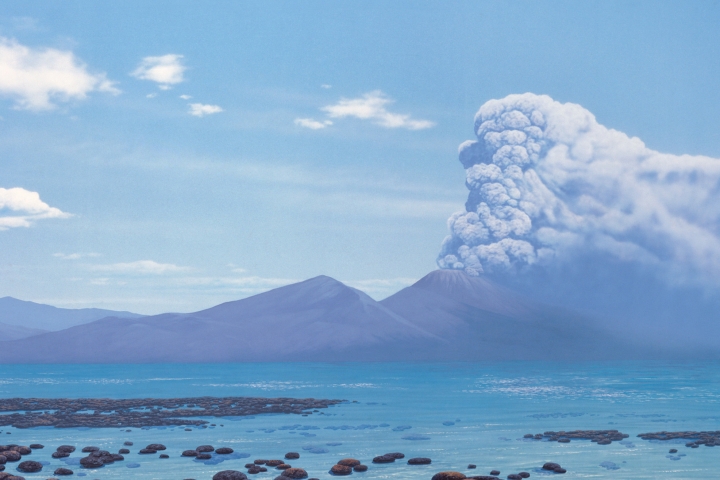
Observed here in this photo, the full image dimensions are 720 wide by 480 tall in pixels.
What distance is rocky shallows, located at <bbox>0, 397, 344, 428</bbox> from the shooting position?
62178mm

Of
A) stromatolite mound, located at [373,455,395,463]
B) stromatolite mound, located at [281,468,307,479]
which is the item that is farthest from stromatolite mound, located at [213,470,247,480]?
stromatolite mound, located at [373,455,395,463]

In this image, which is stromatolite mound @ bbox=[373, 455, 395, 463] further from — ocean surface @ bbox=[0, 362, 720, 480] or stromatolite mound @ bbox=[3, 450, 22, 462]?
stromatolite mound @ bbox=[3, 450, 22, 462]

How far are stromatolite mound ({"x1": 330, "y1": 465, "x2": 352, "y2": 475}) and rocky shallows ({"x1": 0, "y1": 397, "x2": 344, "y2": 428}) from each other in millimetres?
24314

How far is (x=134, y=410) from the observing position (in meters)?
73.2

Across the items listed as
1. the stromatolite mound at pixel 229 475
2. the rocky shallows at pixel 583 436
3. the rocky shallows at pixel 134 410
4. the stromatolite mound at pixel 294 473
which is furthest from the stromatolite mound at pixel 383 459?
the rocky shallows at pixel 134 410

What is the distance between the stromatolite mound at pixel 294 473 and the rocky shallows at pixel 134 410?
25.2 metres

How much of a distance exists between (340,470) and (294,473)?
2.74 meters

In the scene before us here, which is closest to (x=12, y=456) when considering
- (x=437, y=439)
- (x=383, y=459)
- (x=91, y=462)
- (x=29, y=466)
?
(x=29, y=466)

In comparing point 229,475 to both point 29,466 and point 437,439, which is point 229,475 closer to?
point 29,466

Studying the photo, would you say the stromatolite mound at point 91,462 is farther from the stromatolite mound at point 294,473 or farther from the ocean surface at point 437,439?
the stromatolite mound at point 294,473

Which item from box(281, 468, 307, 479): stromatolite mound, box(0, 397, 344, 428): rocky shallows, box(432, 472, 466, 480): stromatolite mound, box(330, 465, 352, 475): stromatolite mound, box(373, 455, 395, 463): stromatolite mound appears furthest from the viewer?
box(0, 397, 344, 428): rocky shallows

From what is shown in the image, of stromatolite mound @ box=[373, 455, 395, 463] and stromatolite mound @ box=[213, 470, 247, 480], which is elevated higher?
stromatolite mound @ box=[373, 455, 395, 463]

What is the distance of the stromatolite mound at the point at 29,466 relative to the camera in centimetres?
4031

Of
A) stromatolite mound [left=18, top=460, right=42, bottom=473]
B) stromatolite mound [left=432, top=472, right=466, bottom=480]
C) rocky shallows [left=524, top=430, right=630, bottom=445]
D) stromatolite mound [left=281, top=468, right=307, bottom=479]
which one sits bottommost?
stromatolite mound [left=18, top=460, right=42, bottom=473]
